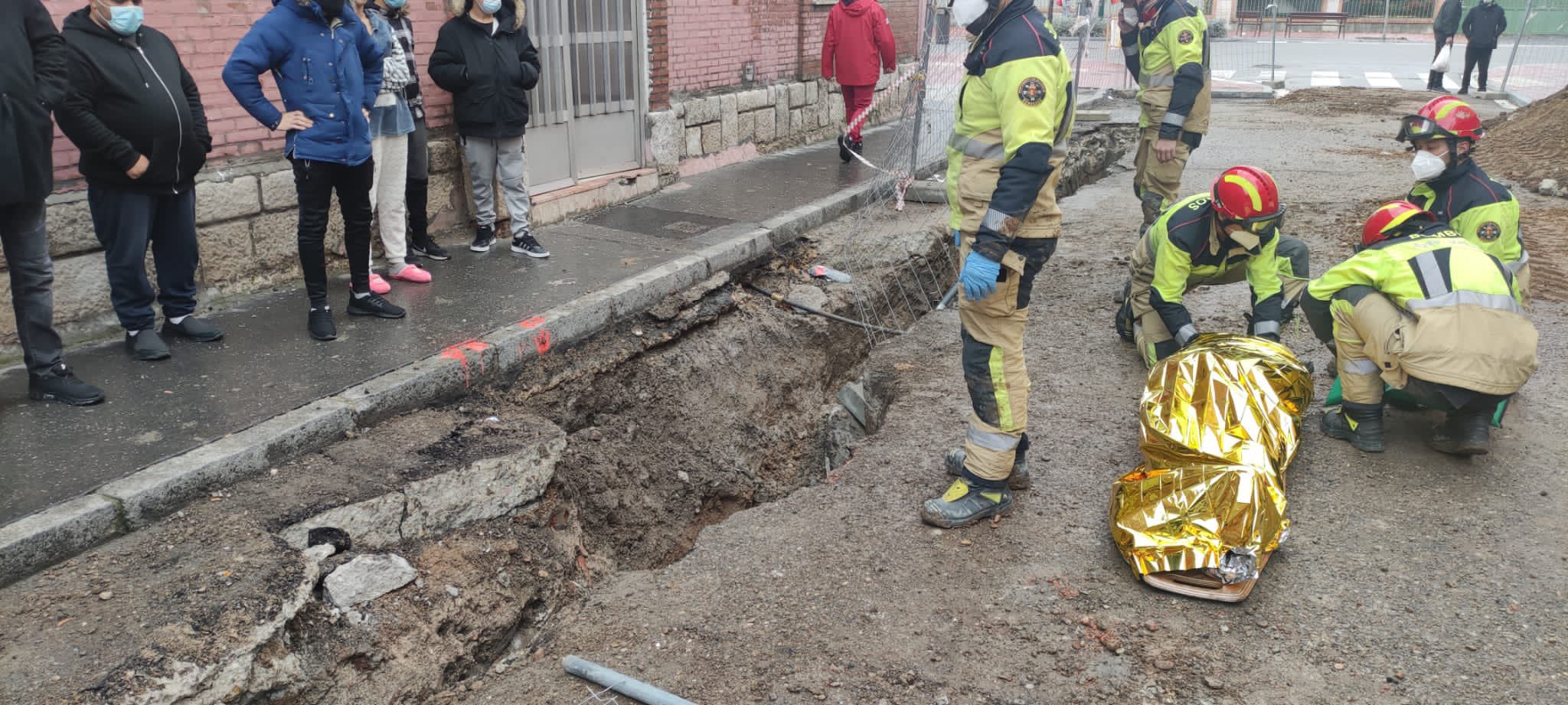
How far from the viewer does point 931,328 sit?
247 inches

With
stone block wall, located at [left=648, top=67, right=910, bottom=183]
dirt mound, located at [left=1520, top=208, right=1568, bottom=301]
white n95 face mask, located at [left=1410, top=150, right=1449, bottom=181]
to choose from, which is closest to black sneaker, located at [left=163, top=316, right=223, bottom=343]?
stone block wall, located at [left=648, top=67, right=910, bottom=183]

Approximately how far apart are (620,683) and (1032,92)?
2383mm

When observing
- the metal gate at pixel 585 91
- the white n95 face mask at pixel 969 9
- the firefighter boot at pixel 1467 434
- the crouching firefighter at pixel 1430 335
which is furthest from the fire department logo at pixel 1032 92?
the metal gate at pixel 585 91

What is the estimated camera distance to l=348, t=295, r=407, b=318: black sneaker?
526cm

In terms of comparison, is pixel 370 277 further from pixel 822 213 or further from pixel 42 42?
pixel 822 213

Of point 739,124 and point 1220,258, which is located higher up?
point 739,124

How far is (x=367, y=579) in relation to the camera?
11.3 ft

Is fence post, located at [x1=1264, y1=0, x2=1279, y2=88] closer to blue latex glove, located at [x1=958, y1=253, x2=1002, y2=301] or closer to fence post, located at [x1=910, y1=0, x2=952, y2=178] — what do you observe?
fence post, located at [x1=910, y1=0, x2=952, y2=178]

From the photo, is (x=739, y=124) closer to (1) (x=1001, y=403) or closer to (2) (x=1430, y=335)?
(1) (x=1001, y=403)

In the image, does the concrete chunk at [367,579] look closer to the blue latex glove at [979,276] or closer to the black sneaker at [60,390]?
the black sneaker at [60,390]

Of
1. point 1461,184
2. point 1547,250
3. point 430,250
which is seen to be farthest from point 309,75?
point 1547,250

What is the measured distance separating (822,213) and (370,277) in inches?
142

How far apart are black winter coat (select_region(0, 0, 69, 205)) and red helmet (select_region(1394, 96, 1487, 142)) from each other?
19.9ft

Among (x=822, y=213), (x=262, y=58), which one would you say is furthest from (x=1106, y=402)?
Answer: (x=262, y=58)
